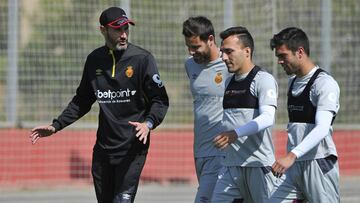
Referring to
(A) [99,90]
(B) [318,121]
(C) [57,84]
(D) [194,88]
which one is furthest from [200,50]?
(C) [57,84]

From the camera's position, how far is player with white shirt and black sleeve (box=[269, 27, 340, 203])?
7.46 m

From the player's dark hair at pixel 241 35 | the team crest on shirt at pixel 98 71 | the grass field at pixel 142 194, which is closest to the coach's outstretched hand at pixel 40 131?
the team crest on shirt at pixel 98 71

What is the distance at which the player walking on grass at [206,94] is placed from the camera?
28.0 feet

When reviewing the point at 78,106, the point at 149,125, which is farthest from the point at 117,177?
the point at 78,106

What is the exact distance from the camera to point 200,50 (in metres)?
8.61

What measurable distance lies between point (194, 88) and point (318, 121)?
6.23 ft

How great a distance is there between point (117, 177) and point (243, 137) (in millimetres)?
1209

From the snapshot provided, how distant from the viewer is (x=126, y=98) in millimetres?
8156

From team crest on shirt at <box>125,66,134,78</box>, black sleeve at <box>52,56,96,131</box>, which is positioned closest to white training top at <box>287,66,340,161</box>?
team crest on shirt at <box>125,66,134,78</box>

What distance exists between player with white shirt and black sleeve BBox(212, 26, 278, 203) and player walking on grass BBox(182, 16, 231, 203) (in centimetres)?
64

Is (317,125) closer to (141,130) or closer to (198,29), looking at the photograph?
(141,130)

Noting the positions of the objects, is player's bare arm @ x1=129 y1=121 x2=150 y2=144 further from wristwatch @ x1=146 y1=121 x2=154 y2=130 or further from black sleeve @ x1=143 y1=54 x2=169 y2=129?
black sleeve @ x1=143 y1=54 x2=169 y2=129

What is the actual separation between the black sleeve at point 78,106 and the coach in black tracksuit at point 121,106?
28 centimetres

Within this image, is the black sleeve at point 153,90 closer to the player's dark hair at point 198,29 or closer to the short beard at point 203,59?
the player's dark hair at point 198,29
